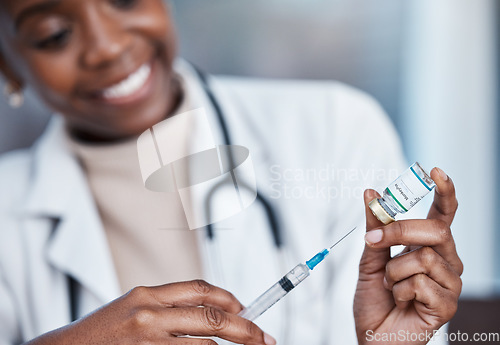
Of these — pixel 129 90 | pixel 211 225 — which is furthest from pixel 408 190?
pixel 129 90

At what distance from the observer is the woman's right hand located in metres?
0.43

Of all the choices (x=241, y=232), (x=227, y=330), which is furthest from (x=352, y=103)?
(x=227, y=330)

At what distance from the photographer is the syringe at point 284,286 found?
1.63ft

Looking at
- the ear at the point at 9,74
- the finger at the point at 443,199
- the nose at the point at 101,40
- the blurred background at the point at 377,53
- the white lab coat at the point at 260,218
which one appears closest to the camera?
the finger at the point at 443,199

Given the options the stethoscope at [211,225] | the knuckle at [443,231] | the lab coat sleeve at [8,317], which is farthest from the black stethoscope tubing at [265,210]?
the lab coat sleeve at [8,317]

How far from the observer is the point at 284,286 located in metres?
0.50

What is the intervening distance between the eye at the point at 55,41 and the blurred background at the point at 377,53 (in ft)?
1.45

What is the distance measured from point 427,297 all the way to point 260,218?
8.4 inches

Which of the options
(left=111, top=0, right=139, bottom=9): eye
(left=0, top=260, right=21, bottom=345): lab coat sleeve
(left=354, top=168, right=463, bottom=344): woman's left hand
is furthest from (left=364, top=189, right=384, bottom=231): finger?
(left=0, top=260, right=21, bottom=345): lab coat sleeve

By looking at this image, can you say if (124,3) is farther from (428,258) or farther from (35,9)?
(428,258)

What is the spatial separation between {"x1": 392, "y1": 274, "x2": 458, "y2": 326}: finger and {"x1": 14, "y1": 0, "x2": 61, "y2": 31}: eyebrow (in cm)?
54

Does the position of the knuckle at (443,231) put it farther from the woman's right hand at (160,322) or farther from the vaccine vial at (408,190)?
the woman's right hand at (160,322)

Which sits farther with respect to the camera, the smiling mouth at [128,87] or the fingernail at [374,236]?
the smiling mouth at [128,87]

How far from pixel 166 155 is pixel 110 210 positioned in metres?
0.17
